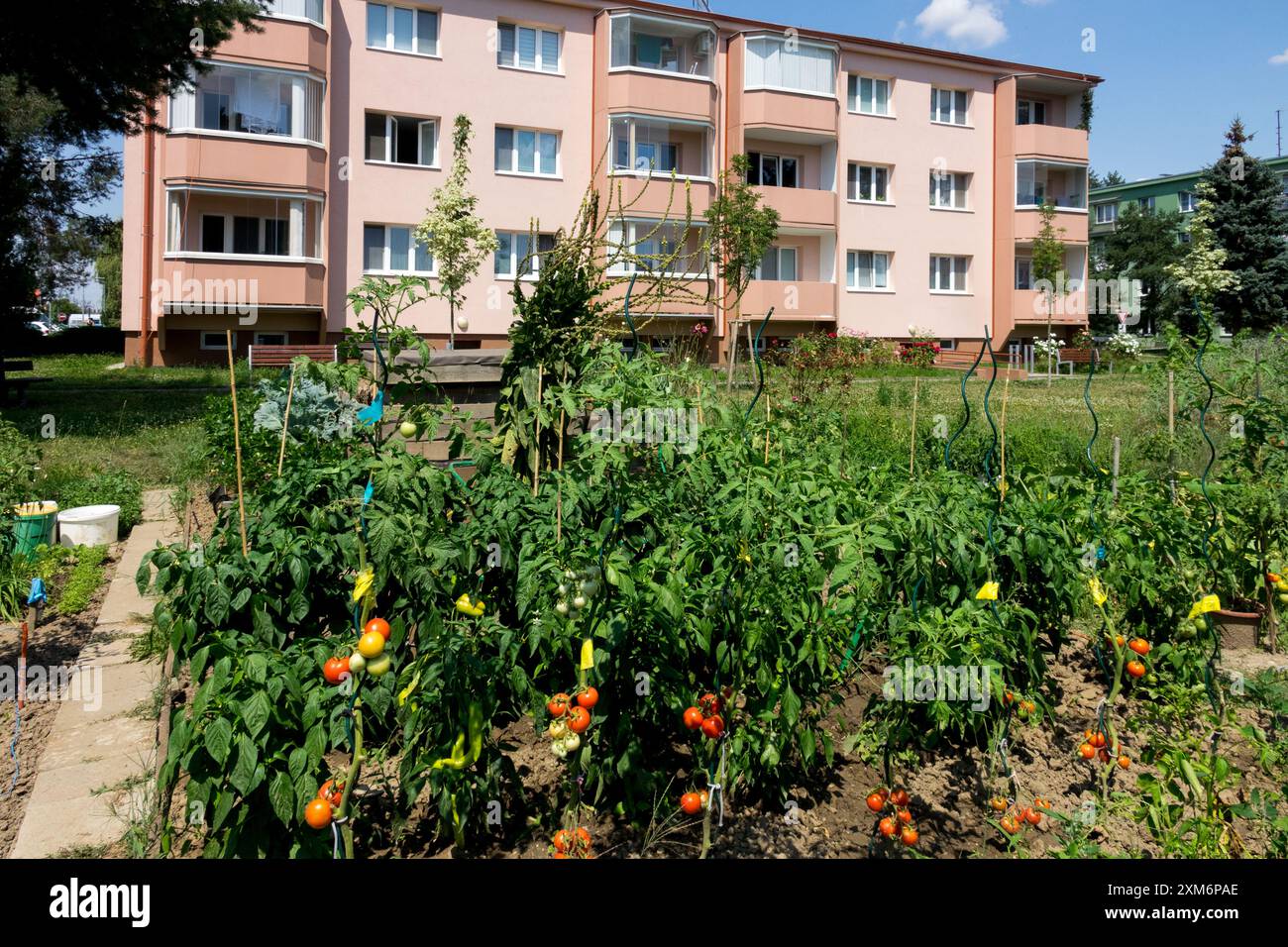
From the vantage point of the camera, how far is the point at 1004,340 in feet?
98.3

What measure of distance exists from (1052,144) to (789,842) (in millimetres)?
31169

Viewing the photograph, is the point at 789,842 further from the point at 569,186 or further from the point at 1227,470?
the point at 569,186

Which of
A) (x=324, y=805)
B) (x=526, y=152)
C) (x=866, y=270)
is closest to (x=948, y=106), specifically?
(x=866, y=270)

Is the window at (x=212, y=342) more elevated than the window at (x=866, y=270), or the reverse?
the window at (x=866, y=270)

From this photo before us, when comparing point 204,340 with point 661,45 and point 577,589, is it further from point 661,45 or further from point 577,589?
point 577,589

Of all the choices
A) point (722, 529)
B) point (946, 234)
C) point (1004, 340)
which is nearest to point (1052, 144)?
point (946, 234)

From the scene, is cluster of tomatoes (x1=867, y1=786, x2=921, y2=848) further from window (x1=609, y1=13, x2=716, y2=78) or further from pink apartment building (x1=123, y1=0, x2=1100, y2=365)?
window (x1=609, y1=13, x2=716, y2=78)

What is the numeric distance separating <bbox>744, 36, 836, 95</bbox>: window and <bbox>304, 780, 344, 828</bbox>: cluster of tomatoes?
87.6ft

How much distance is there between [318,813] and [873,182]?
2907cm

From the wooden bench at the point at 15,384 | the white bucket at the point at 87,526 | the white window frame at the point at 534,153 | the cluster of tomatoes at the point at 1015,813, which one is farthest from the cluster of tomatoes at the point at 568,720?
the white window frame at the point at 534,153

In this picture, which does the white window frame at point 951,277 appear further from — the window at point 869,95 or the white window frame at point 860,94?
the window at point 869,95

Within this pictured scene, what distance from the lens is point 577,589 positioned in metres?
2.83

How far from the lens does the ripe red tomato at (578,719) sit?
2.66m

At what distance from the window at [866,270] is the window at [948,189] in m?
2.54
